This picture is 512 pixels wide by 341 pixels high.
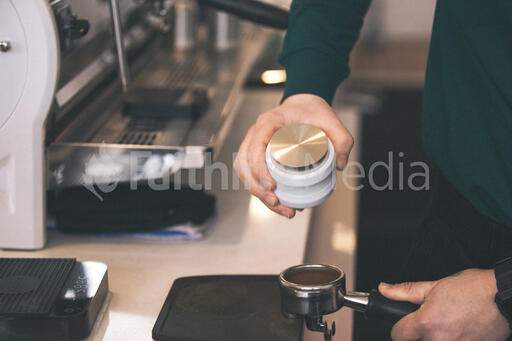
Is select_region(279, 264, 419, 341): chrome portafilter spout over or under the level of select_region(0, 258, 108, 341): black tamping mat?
over

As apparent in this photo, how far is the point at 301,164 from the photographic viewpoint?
747mm

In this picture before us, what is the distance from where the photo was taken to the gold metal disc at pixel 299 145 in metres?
0.75

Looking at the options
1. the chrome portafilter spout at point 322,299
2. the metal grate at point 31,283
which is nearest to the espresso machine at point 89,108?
the metal grate at point 31,283

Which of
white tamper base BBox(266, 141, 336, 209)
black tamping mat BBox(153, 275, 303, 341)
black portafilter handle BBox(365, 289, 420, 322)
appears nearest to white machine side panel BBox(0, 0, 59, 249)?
black tamping mat BBox(153, 275, 303, 341)

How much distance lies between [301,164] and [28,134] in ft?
1.52

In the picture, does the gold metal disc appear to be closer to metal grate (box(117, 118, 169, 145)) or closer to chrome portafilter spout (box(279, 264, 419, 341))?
chrome portafilter spout (box(279, 264, 419, 341))

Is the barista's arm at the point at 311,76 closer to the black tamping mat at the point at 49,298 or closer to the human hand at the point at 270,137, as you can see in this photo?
the human hand at the point at 270,137

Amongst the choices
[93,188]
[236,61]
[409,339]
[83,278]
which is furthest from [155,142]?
[236,61]

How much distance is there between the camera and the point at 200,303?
0.86 metres

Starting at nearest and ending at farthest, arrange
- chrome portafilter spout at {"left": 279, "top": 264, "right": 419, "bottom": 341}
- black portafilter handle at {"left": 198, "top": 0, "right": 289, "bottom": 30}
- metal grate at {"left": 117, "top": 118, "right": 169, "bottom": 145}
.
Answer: chrome portafilter spout at {"left": 279, "top": 264, "right": 419, "bottom": 341} < metal grate at {"left": 117, "top": 118, "right": 169, "bottom": 145} < black portafilter handle at {"left": 198, "top": 0, "right": 289, "bottom": 30}

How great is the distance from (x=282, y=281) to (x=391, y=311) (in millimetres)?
147

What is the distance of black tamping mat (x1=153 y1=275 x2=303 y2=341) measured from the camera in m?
0.79

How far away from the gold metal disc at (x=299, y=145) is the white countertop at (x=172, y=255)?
289 mm

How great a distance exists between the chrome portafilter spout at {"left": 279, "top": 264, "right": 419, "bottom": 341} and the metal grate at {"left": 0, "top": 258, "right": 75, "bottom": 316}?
30cm
